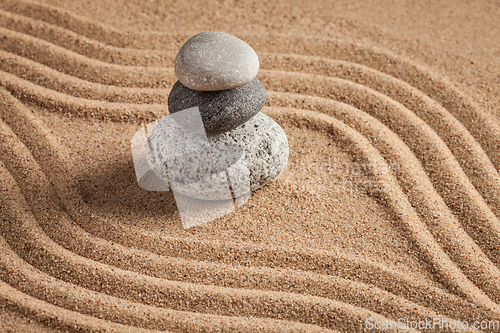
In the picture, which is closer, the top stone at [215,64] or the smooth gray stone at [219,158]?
the top stone at [215,64]

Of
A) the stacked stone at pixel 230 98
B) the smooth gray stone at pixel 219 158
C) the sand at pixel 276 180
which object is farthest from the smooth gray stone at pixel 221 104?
the sand at pixel 276 180

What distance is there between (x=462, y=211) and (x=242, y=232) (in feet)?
4.61

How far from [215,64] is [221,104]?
23 centimetres

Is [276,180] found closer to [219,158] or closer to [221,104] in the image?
[219,158]

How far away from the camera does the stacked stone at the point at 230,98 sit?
2.29 m

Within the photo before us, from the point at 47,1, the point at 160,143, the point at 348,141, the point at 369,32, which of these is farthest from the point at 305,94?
the point at 47,1

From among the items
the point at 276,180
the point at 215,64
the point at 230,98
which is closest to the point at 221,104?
the point at 230,98

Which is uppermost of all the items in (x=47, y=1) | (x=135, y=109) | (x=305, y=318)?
(x=47, y=1)

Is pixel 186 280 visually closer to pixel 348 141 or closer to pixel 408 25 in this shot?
pixel 348 141

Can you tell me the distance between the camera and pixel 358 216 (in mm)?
2646

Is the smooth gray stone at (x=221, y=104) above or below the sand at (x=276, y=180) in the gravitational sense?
above

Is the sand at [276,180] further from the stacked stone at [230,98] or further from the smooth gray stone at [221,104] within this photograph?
the smooth gray stone at [221,104]

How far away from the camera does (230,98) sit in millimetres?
2398

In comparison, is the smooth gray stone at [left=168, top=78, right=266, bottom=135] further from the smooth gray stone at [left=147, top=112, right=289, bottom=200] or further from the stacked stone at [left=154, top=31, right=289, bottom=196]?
the smooth gray stone at [left=147, top=112, right=289, bottom=200]
